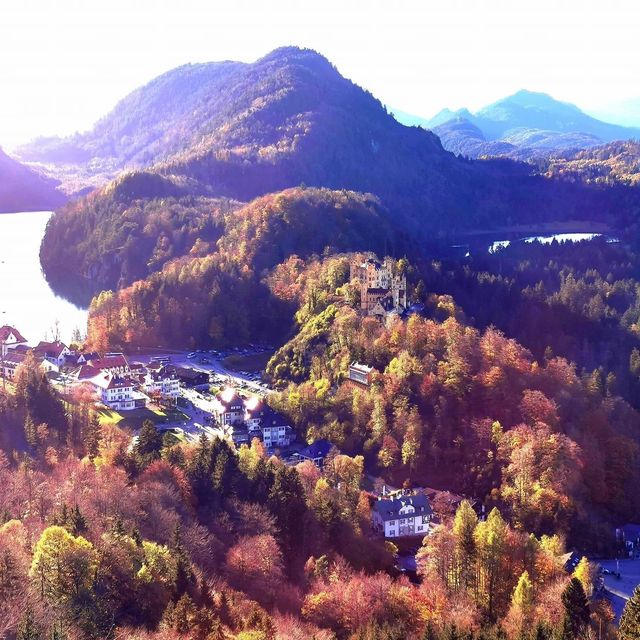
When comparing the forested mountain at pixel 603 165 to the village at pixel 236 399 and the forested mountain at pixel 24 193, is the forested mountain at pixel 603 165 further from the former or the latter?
the village at pixel 236 399

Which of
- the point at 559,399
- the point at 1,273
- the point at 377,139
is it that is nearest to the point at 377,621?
the point at 559,399

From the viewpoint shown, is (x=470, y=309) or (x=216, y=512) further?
(x=470, y=309)

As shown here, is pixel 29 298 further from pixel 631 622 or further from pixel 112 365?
pixel 631 622

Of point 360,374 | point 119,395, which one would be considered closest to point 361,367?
point 360,374

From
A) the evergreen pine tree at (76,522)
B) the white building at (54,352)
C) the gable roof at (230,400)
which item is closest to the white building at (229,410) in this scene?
the gable roof at (230,400)

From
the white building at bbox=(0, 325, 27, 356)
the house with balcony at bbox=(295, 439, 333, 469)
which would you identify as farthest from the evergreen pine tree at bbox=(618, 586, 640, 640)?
the white building at bbox=(0, 325, 27, 356)

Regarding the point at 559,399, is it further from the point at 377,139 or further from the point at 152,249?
the point at 377,139

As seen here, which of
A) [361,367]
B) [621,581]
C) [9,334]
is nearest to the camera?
[621,581]
